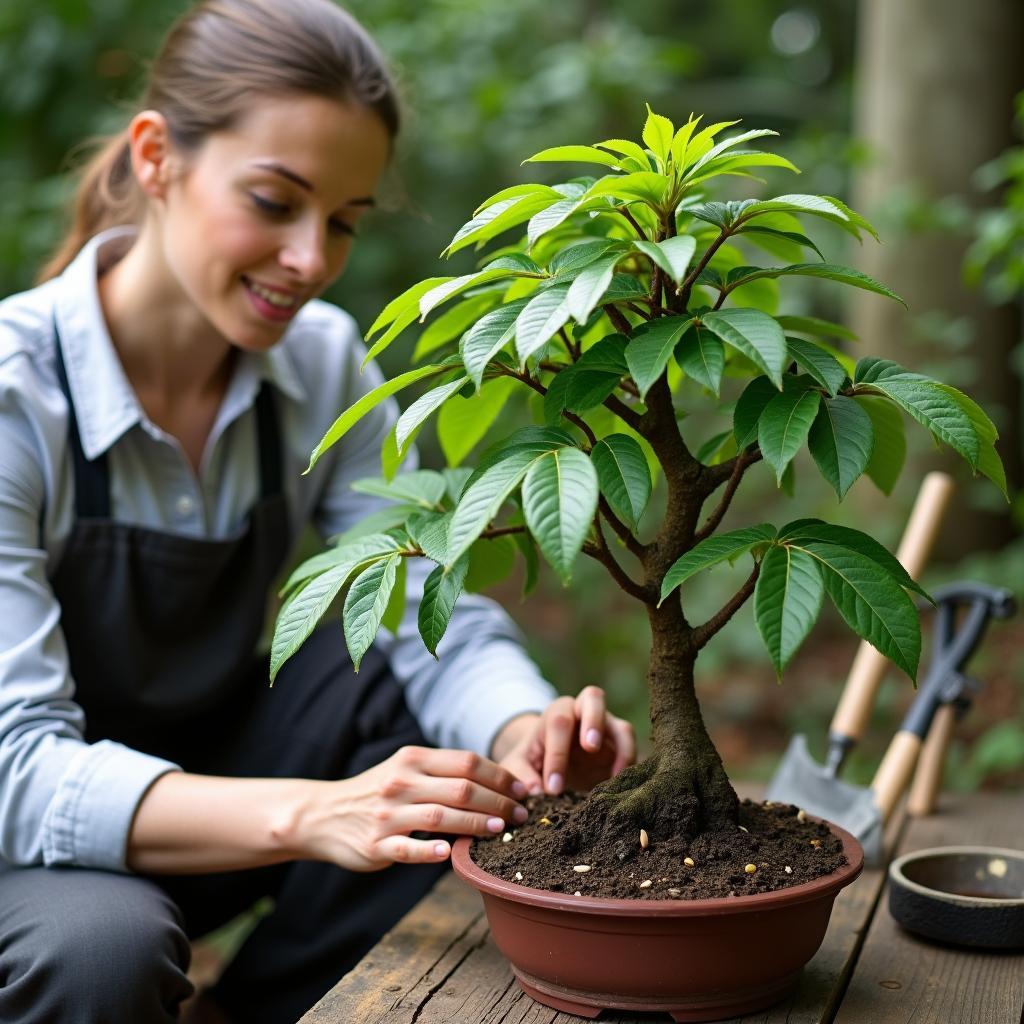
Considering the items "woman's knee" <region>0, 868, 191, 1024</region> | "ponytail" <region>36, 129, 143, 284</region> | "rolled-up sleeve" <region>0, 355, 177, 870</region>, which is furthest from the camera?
"ponytail" <region>36, 129, 143, 284</region>

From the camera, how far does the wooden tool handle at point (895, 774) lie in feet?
5.76

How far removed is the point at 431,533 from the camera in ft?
3.76

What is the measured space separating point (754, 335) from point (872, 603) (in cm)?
24

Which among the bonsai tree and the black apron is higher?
the bonsai tree

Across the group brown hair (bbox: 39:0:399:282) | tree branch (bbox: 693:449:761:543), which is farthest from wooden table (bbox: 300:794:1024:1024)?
brown hair (bbox: 39:0:399:282)

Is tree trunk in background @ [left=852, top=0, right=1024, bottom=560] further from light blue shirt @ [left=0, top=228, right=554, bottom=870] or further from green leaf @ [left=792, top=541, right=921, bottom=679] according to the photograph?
green leaf @ [left=792, top=541, right=921, bottom=679]

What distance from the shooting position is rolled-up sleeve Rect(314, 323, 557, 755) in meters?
1.71

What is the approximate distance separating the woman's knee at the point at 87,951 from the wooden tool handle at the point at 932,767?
3.53ft

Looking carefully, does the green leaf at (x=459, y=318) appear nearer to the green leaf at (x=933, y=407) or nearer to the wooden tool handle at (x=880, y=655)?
the green leaf at (x=933, y=407)

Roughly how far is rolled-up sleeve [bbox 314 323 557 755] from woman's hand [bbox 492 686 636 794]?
89mm

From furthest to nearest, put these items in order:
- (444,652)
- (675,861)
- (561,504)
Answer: (444,652) → (675,861) → (561,504)

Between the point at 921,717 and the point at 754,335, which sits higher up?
the point at 754,335

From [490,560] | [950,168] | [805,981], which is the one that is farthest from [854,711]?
[950,168]

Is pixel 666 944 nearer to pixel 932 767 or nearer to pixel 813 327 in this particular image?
pixel 813 327
